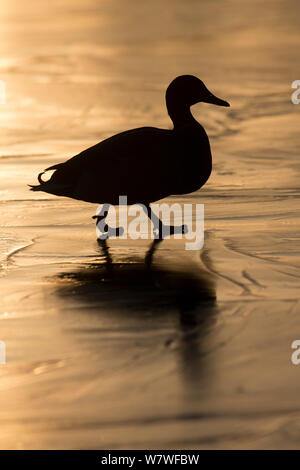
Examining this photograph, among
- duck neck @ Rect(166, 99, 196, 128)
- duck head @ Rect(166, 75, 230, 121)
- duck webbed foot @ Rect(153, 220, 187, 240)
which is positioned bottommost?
duck webbed foot @ Rect(153, 220, 187, 240)

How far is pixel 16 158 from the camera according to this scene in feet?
36.7

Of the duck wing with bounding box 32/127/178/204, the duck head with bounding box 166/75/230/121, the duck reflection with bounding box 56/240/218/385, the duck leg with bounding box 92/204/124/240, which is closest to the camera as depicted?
the duck reflection with bounding box 56/240/218/385

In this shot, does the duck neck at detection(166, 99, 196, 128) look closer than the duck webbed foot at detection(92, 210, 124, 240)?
No

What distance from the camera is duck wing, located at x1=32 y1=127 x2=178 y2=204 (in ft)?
26.5

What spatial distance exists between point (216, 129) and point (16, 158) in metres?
2.31

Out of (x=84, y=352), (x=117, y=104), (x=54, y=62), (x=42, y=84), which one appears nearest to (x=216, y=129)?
(x=117, y=104)

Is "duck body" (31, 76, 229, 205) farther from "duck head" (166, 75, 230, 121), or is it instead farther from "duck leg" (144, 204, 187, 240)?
"duck head" (166, 75, 230, 121)

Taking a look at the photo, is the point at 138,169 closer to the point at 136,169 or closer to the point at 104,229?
the point at 136,169

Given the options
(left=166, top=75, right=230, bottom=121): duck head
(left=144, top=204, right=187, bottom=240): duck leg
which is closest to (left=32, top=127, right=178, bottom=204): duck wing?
(left=144, top=204, right=187, bottom=240): duck leg

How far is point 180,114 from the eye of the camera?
8.66 metres

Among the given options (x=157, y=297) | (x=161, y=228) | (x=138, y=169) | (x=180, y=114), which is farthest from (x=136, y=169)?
(x=157, y=297)

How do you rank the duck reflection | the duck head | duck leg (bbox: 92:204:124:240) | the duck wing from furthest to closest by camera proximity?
the duck head
duck leg (bbox: 92:204:124:240)
the duck wing
the duck reflection
